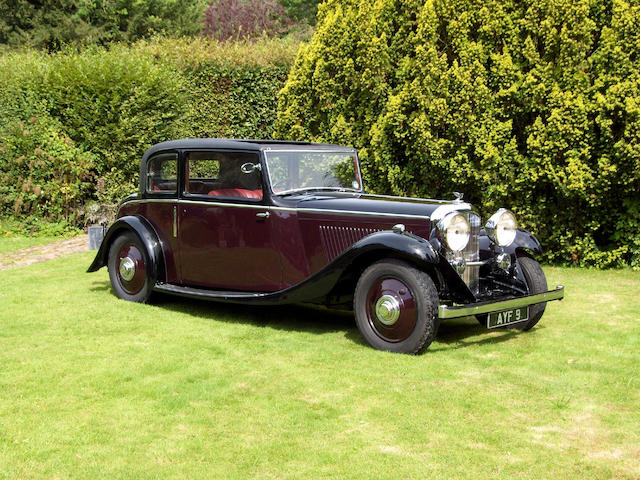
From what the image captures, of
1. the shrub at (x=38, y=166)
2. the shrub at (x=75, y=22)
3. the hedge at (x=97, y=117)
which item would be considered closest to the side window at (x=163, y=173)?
the hedge at (x=97, y=117)

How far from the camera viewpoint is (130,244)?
7.86 m

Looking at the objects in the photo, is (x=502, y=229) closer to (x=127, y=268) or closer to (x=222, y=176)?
(x=222, y=176)

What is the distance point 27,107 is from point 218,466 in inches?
432

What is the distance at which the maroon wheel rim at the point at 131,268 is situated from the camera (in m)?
7.72

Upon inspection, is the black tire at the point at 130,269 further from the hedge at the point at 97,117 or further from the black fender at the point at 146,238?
the hedge at the point at 97,117

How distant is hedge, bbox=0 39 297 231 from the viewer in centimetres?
1297

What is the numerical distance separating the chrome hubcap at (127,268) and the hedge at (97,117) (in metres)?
5.67

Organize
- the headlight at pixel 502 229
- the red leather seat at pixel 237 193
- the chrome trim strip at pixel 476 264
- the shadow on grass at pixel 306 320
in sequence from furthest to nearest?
the red leather seat at pixel 237 193 → the headlight at pixel 502 229 → the shadow on grass at pixel 306 320 → the chrome trim strip at pixel 476 264

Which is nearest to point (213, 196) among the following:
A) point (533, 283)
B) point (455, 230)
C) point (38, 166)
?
→ point (455, 230)

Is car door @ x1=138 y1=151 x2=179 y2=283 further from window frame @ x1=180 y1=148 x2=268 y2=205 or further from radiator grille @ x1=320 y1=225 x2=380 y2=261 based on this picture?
radiator grille @ x1=320 y1=225 x2=380 y2=261

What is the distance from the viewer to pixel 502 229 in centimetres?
652

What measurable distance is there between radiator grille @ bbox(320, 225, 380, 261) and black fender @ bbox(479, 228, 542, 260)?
1119 mm

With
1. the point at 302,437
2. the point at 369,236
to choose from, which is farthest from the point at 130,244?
the point at 302,437

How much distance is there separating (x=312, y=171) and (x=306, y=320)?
4.79 feet
